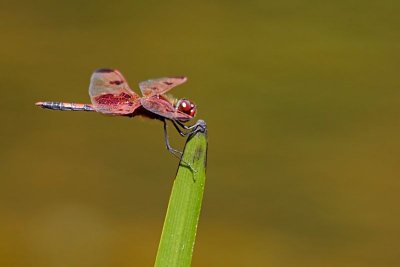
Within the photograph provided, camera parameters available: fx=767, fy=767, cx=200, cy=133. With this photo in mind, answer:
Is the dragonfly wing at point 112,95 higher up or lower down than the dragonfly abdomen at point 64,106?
lower down

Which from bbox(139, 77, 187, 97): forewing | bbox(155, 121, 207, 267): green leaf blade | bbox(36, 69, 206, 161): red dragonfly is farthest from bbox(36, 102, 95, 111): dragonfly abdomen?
bbox(155, 121, 207, 267): green leaf blade

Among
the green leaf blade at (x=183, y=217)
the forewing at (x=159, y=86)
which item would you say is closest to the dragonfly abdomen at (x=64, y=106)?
the forewing at (x=159, y=86)

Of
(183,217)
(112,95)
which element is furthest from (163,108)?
(183,217)

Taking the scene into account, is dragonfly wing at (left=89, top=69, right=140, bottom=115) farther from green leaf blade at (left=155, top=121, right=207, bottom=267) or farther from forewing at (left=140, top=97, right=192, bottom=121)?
green leaf blade at (left=155, top=121, right=207, bottom=267)

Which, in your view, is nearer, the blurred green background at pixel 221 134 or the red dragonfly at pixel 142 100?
the red dragonfly at pixel 142 100

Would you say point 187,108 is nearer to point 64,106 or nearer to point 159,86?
point 159,86

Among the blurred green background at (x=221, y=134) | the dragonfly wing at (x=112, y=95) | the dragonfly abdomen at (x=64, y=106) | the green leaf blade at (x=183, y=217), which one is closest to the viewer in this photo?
the green leaf blade at (x=183, y=217)

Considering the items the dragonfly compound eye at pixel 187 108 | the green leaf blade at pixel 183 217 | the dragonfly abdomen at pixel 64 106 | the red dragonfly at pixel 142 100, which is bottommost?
the green leaf blade at pixel 183 217

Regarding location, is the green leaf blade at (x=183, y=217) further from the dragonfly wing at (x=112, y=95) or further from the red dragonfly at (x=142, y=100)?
the dragonfly wing at (x=112, y=95)

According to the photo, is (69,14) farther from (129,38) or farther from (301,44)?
(301,44)
